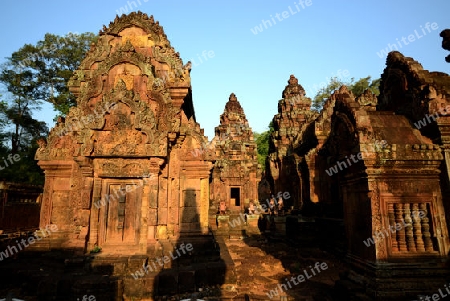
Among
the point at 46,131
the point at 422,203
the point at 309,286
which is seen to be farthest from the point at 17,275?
the point at 46,131

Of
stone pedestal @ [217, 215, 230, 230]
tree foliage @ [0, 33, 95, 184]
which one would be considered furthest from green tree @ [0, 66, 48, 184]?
stone pedestal @ [217, 215, 230, 230]

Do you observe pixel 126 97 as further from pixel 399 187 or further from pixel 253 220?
pixel 253 220

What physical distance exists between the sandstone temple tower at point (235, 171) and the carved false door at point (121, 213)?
15.5 meters

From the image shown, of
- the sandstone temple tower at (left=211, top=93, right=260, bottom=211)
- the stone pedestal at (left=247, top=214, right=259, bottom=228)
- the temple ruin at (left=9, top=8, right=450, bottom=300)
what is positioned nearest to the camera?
the temple ruin at (left=9, top=8, right=450, bottom=300)

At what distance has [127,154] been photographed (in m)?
7.19

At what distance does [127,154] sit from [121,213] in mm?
1668

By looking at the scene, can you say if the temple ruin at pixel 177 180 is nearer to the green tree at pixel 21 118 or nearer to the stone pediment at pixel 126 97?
the stone pediment at pixel 126 97

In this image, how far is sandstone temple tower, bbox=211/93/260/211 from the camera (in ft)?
76.6

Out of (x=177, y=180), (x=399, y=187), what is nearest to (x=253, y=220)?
(x=177, y=180)

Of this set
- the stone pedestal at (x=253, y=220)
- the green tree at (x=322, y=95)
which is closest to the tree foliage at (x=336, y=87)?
the green tree at (x=322, y=95)

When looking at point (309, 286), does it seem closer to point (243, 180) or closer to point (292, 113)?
point (243, 180)

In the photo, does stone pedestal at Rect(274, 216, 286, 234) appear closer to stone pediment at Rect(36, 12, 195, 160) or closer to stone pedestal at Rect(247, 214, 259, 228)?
stone pedestal at Rect(247, 214, 259, 228)

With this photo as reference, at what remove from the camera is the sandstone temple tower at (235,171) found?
23344 millimetres

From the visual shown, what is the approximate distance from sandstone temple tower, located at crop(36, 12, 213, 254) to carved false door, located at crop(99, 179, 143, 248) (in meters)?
0.03
